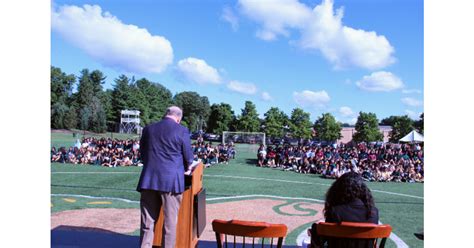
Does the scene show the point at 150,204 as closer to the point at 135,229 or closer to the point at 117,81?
the point at 135,229

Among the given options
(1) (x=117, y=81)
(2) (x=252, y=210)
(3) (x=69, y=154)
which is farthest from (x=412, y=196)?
(1) (x=117, y=81)

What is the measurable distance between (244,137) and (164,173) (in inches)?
1239

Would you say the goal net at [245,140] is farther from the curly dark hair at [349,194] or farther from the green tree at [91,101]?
the green tree at [91,101]

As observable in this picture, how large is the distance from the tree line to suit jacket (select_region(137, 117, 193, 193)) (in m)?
56.9

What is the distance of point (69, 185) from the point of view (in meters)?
12.9

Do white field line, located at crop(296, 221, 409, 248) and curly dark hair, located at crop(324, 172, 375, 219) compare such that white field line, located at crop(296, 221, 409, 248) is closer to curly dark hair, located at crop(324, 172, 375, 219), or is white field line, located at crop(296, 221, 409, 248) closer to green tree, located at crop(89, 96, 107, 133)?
curly dark hair, located at crop(324, 172, 375, 219)

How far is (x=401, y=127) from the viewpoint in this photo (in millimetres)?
69812

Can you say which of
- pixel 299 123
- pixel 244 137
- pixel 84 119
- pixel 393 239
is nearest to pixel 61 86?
pixel 84 119

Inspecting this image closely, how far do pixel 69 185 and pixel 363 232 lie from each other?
39.1 feet

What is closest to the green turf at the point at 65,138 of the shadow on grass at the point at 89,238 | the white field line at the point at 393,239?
the shadow on grass at the point at 89,238

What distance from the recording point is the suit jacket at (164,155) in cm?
407

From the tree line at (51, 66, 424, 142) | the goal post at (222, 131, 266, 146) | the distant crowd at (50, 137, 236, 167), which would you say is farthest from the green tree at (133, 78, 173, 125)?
the distant crowd at (50, 137, 236, 167)

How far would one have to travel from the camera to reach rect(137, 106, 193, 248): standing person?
408cm

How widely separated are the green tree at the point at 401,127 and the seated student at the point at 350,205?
7068 centimetres
